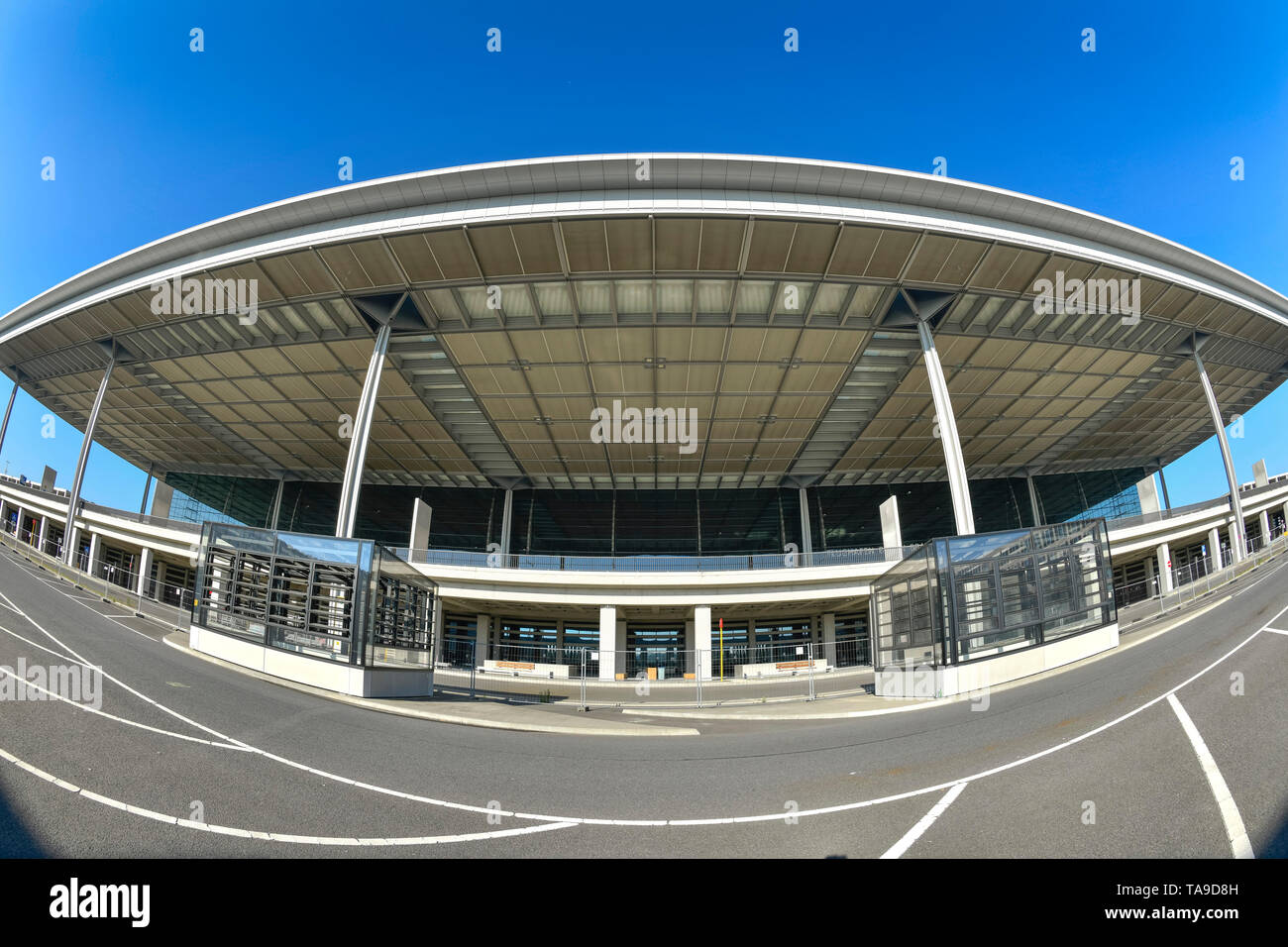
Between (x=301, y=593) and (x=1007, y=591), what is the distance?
18.1 meters

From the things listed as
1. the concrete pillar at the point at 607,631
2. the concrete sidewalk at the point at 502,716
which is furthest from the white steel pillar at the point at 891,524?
the concrete pillar at the point at 607,631

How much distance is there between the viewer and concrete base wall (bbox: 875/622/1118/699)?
13.8 meters

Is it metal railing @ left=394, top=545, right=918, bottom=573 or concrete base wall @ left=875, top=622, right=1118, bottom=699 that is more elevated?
metal railing @ left=394, top=545, right=918, bottom=573

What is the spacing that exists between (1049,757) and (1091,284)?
26.6 metres

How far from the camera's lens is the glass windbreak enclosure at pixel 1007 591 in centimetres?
1417

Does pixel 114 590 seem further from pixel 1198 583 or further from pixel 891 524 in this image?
pixel 1198 583

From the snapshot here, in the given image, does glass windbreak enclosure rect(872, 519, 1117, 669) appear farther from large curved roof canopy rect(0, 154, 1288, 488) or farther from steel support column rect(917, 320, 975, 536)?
large curved roof canopy rect(0, 154, 1288, 488)

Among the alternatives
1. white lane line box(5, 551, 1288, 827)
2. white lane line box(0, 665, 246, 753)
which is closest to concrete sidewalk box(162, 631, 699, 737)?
white lane line box(5, 551, 1288, 827)

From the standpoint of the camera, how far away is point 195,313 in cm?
2698

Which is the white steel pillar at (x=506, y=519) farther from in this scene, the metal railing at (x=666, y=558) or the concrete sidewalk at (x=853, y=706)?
the concrete sidewalk at (x=853, y=706)

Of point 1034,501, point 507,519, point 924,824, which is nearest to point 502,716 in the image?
point 924,824

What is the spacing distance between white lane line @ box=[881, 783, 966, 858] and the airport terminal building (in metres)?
9.82

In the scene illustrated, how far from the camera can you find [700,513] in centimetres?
4644
